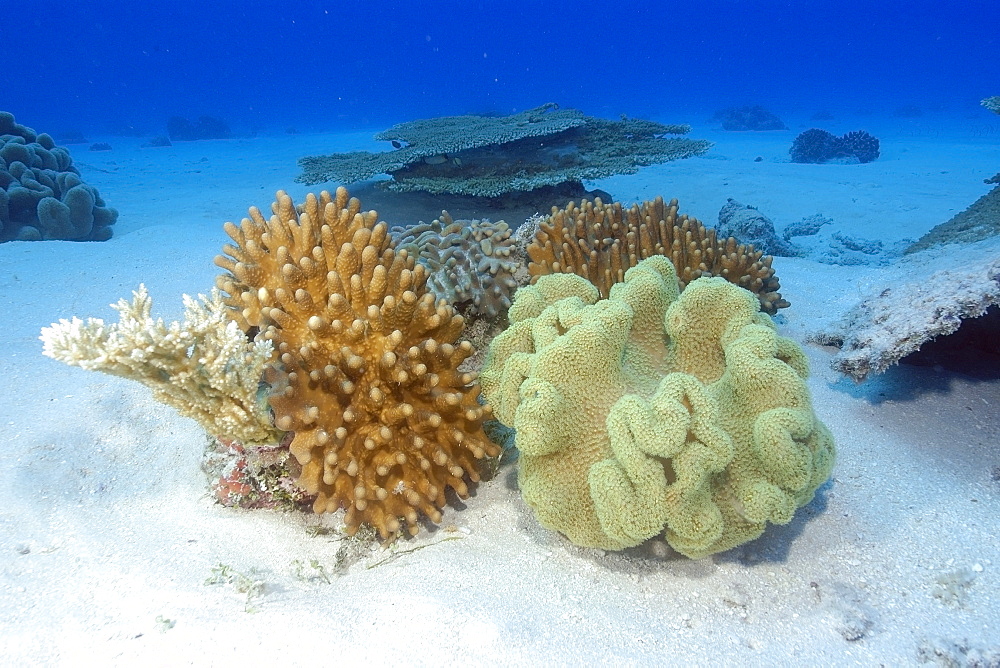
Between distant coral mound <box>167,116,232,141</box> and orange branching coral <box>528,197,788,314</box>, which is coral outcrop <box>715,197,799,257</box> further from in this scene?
distant coral mound <box>167,116,232,141</box>

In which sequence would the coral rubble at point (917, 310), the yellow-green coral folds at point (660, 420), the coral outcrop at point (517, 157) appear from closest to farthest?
the yellow-green coral folds at point (660, 420) < the coral rubble at point (917, 310) < the coral outcrop at point (517, 157)

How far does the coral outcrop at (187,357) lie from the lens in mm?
2061

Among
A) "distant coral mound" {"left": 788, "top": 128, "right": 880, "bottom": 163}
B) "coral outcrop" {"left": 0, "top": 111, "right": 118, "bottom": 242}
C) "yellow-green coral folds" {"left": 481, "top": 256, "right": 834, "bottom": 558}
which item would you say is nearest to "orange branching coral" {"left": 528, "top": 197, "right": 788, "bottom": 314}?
"yellow-green coral folds" {"left": 481, "top": 256, "right": 834, "bottom": 558}

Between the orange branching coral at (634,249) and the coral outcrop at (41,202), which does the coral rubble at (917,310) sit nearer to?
the orange branching coral at (634,249)

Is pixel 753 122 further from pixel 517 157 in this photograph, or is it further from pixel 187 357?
pixel 187 357

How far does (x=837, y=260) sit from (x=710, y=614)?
26.5 ft

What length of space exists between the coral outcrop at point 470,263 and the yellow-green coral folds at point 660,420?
1144 mm

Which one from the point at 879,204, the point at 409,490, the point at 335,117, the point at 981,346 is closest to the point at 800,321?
the point at 981,346

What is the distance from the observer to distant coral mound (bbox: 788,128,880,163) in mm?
19500

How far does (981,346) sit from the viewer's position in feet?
13.1

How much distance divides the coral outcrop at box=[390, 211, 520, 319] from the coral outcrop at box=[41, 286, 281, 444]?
1631 mm

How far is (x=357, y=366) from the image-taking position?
104 inches

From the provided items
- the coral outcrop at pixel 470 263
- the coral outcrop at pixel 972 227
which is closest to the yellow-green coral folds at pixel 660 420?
the coral outcrop at pixel 470 263

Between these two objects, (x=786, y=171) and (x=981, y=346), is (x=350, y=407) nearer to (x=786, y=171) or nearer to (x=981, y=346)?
(x=981, y=346)
